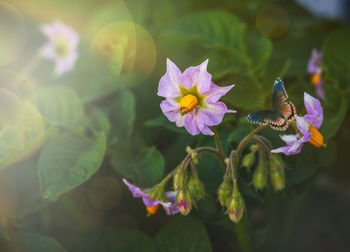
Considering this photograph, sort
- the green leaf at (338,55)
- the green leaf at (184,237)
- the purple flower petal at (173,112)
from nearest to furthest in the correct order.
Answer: the purple flower petal at (173,112) → the green leaf at (184,237) → the green leaf at (338,55)

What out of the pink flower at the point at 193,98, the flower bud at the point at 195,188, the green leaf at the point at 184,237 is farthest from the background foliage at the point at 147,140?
the pink flower at the point at 193,98

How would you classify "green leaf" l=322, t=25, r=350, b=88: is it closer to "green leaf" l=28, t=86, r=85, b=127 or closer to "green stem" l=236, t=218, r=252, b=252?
"green stem" l=236, t=218, r=252, b=252

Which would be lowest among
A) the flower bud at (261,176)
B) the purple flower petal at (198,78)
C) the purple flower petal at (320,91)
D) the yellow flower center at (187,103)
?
the purple flower petal at (320,91)

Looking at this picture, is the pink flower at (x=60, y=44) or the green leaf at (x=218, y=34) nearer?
the green leaf at (x=218, y=34)

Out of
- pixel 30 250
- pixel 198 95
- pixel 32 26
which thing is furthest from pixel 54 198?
→ pixel 32 26

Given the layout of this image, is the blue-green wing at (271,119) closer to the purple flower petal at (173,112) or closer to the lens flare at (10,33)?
the purple flower petal at (173,112)

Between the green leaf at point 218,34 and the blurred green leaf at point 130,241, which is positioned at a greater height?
the green leaf at point 218,34

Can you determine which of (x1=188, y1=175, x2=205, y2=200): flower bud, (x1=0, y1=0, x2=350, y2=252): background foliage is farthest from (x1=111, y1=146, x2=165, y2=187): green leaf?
(x1=188, y1=175, x2=205, y2=200): flower bud
